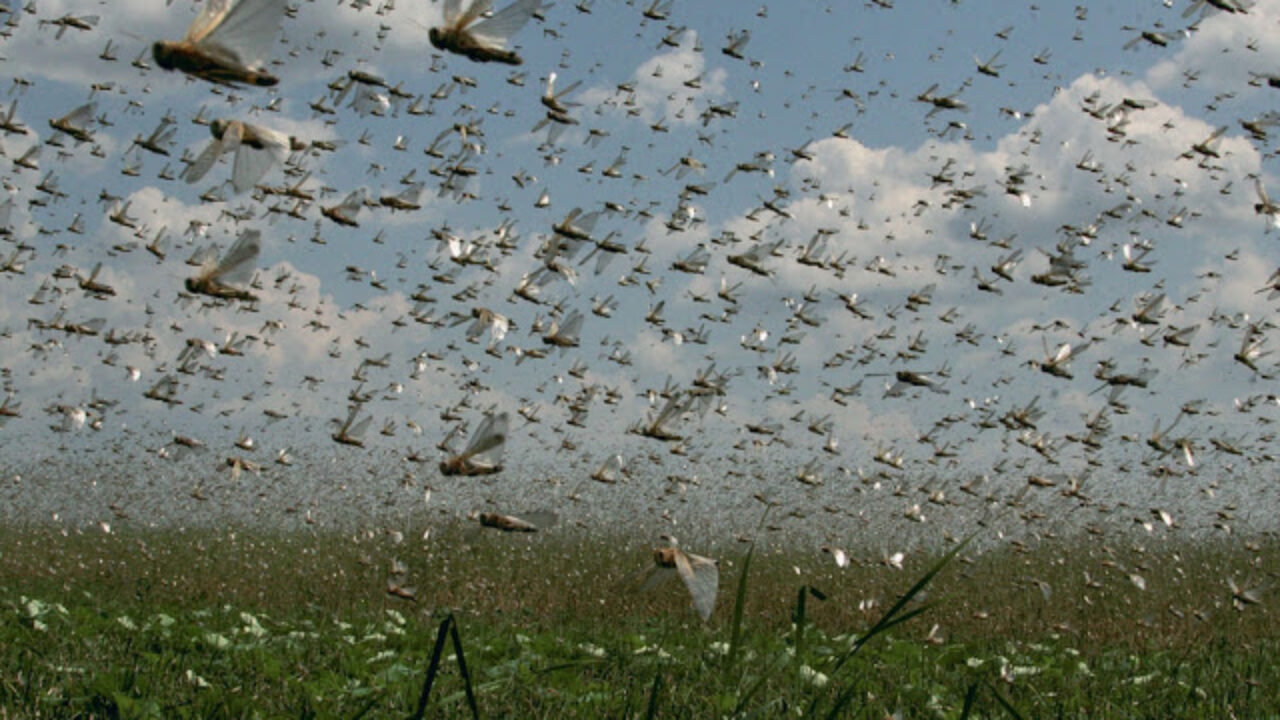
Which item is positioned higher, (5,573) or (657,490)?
(5,573)

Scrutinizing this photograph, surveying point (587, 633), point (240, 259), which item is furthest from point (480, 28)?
point (587, 633)

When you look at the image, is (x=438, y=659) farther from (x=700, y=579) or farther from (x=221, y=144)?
(x=221, y=144)

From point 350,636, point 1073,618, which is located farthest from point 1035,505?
point 350,636

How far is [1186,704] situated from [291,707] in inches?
161

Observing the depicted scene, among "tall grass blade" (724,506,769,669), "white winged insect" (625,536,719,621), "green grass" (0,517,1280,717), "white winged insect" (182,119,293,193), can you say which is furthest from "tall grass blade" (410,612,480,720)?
"white winged insect" (182,119,293,193)

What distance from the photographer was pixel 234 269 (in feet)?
8.79

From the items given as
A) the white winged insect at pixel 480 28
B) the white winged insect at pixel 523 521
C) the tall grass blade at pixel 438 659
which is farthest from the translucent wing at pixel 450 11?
the tall grass blade at pixel 438 659

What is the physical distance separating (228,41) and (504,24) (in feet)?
3.26

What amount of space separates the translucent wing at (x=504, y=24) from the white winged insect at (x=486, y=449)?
88 cm

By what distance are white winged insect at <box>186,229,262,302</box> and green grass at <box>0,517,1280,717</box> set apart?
92cm

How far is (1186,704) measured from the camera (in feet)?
16.0

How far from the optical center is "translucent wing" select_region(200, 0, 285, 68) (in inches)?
57.0

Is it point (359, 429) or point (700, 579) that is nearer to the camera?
point (700, 579)

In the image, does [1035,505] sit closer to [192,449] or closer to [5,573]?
[192,449]
